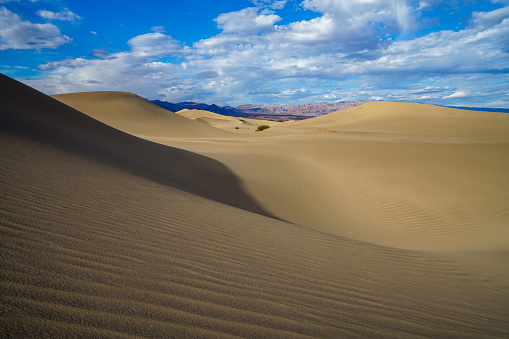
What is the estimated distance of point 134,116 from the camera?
1705 inches

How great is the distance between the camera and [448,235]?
8266mm

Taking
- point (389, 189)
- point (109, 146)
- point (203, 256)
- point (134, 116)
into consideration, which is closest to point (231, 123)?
point (134, 116)

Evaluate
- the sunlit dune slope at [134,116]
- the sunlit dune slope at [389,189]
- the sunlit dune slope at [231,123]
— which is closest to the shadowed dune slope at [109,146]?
the sunlit dune slope at [389,189]

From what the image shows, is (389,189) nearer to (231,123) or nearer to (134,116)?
(134,116)

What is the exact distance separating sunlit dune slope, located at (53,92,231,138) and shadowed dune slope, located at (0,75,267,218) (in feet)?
84.7

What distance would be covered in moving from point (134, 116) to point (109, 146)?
37.3m

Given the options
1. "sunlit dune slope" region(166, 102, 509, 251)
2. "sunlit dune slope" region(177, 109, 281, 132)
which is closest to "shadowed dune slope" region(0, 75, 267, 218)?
"sunlit dune slope" region(166, 102, 509, 251)

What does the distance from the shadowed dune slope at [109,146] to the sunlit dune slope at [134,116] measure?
25.8 metres

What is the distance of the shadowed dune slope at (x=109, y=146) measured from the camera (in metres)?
6.63

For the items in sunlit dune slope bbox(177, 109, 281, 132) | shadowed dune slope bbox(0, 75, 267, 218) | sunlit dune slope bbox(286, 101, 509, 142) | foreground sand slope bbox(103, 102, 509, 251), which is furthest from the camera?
sunlit dune slope bbox(177, 109, 281, 132)

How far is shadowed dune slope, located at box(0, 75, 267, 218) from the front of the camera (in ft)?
21.7

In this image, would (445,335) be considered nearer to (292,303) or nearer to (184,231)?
(292,303)

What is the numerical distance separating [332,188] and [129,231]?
10.1m

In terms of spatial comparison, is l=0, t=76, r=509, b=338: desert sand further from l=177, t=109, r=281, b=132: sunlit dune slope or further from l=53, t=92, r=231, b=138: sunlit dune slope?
l=177, t=109, r=281, b=132: sunlit dune slope
